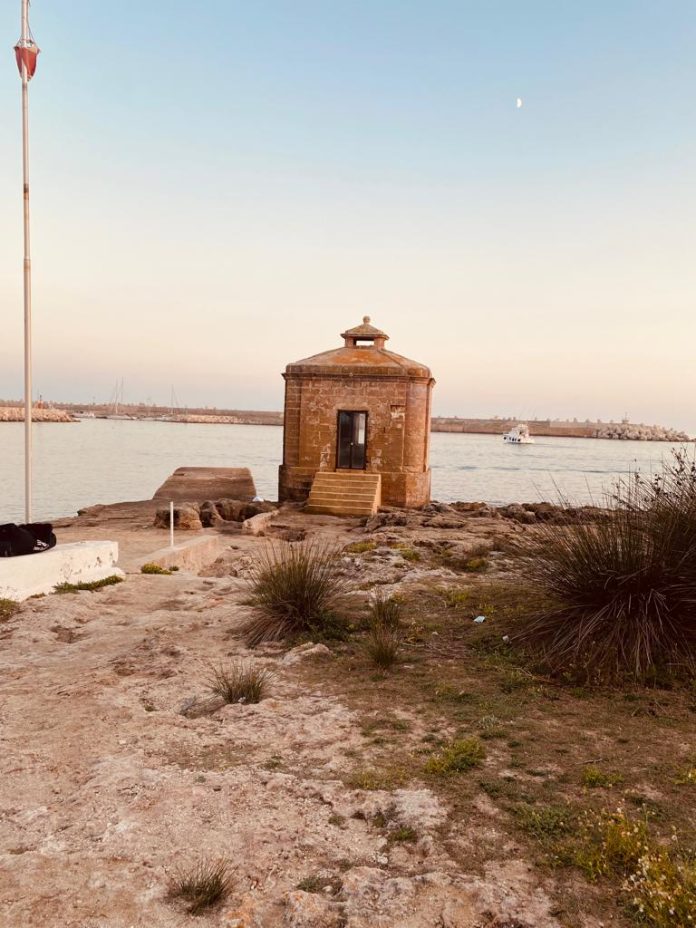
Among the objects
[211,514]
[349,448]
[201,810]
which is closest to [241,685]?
[201,810]

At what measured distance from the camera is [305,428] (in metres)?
19.2

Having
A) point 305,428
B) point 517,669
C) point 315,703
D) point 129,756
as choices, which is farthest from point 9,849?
point 305,428

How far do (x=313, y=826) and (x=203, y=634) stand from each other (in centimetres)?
347

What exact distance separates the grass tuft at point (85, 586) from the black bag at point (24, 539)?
1.70ft

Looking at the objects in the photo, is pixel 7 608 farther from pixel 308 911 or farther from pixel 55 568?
pixel 308 911

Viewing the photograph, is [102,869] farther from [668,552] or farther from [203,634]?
[668,552]

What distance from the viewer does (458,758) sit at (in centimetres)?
395

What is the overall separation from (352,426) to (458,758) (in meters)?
15.9

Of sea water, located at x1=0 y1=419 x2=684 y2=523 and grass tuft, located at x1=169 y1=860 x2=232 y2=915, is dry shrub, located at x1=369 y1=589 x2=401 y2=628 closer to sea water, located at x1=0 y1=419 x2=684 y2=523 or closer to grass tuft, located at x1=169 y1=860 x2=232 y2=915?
grass tuft, located at x1=169 y1=860 x2=232 y2=915

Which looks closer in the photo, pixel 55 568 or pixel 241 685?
pixel 241 685

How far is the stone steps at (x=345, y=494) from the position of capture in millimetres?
17719

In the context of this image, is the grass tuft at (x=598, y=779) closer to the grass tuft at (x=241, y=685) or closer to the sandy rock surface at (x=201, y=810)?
the sandy rock surface at (x=201, y=810)

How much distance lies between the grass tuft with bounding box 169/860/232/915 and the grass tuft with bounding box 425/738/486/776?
4.39ft

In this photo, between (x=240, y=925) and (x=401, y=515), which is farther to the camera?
(x=401, y=515)
